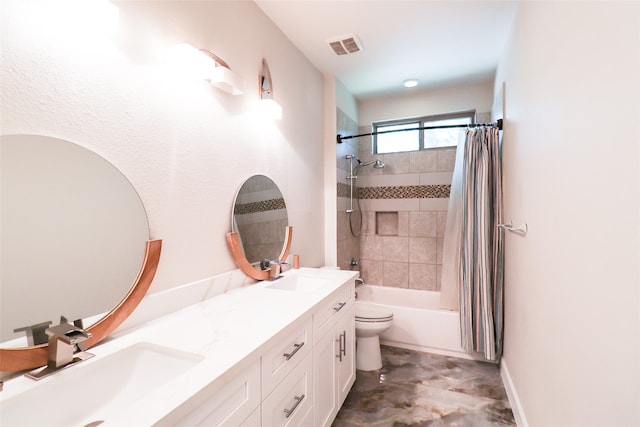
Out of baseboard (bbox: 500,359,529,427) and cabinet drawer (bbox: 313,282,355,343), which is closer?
cabinet drawer (bbox: 313,282,355,343)

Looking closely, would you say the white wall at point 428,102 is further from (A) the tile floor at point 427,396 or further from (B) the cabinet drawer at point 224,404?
(B) the cabinet drawer at point 224,404

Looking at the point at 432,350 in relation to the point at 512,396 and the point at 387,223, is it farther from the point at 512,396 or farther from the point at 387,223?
the point at 387,223

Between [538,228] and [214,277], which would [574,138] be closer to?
[538,228]

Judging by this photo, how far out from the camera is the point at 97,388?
86 cm

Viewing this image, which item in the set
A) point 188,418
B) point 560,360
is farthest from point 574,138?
point 188,418

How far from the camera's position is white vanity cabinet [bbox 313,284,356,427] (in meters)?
1.48

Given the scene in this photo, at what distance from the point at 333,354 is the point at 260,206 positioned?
974 millimetres

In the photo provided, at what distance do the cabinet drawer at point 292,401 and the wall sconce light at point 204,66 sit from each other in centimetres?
137

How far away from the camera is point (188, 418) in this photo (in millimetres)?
719

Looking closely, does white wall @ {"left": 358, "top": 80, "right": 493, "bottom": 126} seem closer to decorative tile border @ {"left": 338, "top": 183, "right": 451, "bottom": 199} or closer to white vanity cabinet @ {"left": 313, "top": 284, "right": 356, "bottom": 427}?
decorative tile border @ {"left": 338, "top": 183, "right": 451, "bottom": 199}

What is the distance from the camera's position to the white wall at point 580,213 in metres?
0.72

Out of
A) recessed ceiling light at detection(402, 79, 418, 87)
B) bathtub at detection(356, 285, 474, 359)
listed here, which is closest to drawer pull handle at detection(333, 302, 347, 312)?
bathtub at detection(356, 285, 474, 359)

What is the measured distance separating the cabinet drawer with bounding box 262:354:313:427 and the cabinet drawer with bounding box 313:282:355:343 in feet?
0.49

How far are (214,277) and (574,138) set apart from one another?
159 cm
